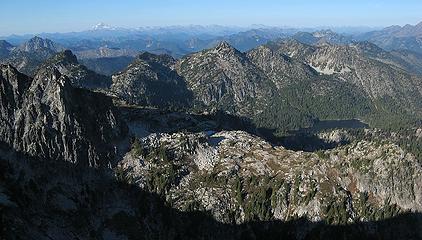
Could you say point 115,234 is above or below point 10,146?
below


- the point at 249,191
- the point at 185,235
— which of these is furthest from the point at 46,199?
the point at 249,191

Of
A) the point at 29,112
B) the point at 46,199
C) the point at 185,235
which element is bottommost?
the point at 185,235

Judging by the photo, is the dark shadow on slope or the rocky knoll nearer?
the dark shadow on slope

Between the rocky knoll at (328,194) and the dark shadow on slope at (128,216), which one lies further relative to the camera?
the rocky knoll at (328,194)

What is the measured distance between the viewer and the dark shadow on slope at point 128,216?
164m

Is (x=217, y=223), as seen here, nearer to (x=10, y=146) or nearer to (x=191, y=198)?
(x=191, y=198)

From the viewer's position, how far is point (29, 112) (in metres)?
196

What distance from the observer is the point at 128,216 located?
180 m

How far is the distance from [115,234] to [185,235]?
2703cm

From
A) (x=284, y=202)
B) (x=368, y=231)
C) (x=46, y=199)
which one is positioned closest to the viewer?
(x=46, y=199)

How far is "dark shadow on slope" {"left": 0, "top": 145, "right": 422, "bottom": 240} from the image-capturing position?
16438cm

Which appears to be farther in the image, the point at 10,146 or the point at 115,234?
the point at 10,146

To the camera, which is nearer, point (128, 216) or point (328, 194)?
point (128, 216)

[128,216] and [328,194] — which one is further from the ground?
[328,194]
